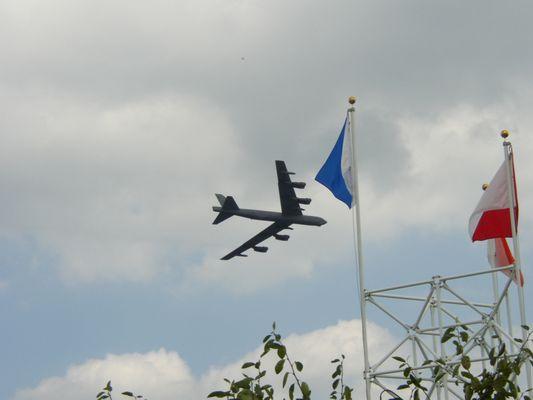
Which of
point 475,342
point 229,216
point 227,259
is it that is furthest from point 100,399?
point 227,259

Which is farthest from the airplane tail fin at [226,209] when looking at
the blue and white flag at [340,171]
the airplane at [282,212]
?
the blue and white flag at [340,171]

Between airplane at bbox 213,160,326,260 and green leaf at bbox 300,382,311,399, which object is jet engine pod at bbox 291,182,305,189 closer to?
airplane at bbox 213,160,326,260

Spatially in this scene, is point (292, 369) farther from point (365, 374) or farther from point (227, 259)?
point (227, 259)

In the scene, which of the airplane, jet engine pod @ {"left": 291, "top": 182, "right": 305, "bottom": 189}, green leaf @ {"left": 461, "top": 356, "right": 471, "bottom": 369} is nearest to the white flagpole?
green leaf @ {"left": 461, "top": 356, "right": 471, "bottom": 369}

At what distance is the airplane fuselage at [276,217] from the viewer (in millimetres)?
54000

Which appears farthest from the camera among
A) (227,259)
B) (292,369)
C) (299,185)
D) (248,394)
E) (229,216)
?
(227,259)

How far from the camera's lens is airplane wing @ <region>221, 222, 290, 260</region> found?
2214 inches

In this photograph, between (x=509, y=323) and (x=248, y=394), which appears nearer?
(x=248, y=394)

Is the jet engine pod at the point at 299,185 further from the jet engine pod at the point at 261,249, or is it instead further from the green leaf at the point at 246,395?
the green leaf at the point at 246,395

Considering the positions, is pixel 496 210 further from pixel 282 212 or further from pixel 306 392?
pixel 282 212

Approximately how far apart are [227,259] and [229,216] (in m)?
5.89

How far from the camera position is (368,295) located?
79.3 feet

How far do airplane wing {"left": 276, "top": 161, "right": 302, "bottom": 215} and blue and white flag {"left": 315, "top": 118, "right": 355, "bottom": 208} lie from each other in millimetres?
24370

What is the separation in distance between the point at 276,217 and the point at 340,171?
27.4 meters
